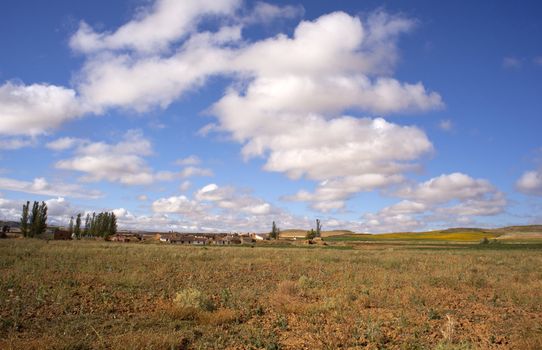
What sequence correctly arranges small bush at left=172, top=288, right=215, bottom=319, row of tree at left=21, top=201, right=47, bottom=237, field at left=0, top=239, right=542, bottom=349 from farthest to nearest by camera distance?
1. row of tree at left=21, top=201, right=47, bottom=237
2. small bush at left=172, top=288, right=215, bottom=319
3. field at left=0, top=239, right=542, bottom=349

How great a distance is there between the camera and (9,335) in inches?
326

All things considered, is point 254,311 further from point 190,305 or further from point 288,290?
point 288,290

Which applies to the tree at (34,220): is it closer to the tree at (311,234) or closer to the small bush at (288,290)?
the tree at (311,234)

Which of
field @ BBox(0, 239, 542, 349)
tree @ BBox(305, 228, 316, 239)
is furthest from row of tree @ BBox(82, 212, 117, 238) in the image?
field @ BBox(0, 239, 542, 349)

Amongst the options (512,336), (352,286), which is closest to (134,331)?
(512,336)

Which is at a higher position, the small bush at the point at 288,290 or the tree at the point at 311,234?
the tree at the point at 311,234

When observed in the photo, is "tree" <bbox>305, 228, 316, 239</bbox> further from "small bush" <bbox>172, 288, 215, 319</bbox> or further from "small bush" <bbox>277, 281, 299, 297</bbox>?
"small bush" <bbox>172, 288, 215, 319</bbox>

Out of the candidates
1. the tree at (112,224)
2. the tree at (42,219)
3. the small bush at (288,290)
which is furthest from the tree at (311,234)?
the small bush at (288,290)

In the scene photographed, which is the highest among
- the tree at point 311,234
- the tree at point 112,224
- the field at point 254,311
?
the tree at point 112,224

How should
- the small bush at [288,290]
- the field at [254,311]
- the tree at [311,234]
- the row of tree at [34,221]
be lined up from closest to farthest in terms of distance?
the field at [254,311] < the small bush at [288,290] < the row of tree at [34,221] < the tree at [311,234]

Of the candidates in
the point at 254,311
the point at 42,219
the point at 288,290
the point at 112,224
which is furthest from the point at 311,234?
the point at 254,311

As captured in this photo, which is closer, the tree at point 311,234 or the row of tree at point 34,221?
the row of tree at point 34,221

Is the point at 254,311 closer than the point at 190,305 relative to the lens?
No

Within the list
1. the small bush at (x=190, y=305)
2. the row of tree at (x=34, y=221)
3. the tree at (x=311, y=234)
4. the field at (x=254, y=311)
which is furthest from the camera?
the tree at (x=311, y=234)
